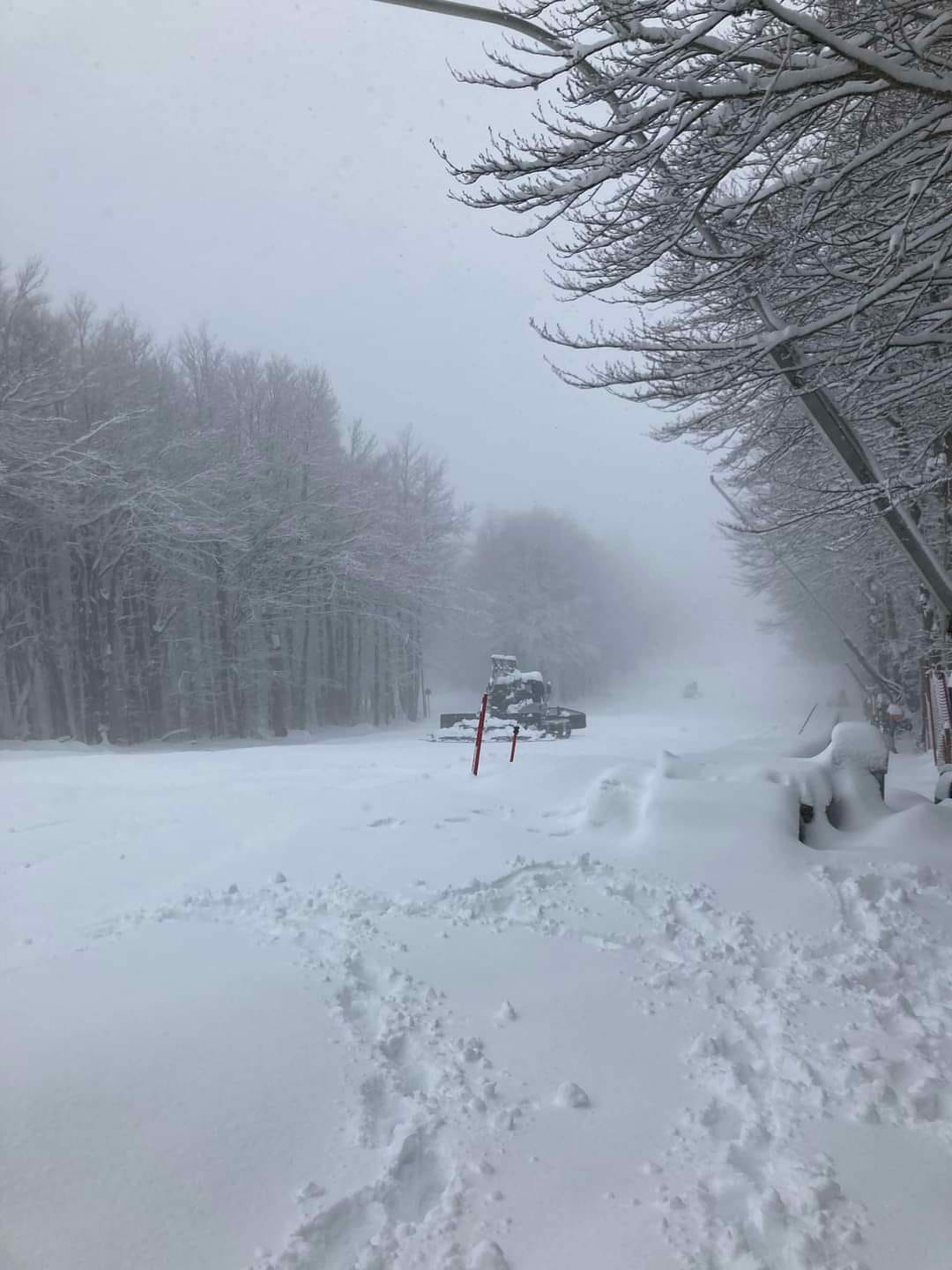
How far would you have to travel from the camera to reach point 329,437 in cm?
2661

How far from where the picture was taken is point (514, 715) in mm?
21234

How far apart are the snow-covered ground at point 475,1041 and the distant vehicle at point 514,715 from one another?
12.8m

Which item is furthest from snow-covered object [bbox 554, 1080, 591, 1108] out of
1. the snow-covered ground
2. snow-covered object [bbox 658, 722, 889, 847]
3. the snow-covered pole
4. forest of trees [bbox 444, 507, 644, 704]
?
forest of trees [bbox 444, 507, 644, 704]

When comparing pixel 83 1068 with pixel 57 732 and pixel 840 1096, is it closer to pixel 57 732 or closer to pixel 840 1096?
pixel 840 1096

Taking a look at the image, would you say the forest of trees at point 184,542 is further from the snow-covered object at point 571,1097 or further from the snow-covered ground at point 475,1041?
the snow-covered object at point 571,1097

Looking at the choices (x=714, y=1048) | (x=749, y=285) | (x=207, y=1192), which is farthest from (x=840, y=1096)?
(x=749, y=285)

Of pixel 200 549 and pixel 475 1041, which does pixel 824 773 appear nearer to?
pixel 475 1041

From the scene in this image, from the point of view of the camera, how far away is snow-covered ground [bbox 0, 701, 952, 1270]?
2418 mm

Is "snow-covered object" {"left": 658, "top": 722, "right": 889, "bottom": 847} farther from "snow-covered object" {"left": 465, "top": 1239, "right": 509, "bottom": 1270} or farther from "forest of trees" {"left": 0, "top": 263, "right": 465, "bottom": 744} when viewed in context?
"forest of trees" {"left": 0, "top": 263, "right": 465, "bottom": 744}

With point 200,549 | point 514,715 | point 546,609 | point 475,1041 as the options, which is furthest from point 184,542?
point 475,1041

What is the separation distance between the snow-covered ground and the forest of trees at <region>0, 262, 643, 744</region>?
44.7 ft

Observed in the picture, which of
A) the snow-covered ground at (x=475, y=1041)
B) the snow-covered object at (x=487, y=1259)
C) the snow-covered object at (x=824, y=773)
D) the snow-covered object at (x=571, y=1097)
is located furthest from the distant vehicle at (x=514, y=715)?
the snow-covered object at (x=487, y=1259)

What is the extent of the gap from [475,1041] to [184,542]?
2003cm

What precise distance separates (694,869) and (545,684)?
17791 mm
